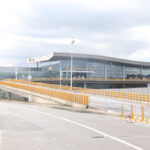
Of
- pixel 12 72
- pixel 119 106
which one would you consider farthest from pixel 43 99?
pixel 12 72

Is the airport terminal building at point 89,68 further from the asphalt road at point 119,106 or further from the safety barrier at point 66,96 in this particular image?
the asphalt road at point 119,106

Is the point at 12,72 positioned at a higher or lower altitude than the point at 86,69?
lower

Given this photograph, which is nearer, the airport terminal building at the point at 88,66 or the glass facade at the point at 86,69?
the airport terminal building at the point at 88,66

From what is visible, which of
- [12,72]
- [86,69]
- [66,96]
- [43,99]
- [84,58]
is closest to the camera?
[66,96]

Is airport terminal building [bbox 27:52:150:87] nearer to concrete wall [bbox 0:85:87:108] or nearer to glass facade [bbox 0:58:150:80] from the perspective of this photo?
glass facade [bbox 0:58:150:80]

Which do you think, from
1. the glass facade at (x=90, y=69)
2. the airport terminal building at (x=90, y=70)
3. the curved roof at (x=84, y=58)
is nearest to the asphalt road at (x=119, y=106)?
the airport terminal building at (x=90, y=70)

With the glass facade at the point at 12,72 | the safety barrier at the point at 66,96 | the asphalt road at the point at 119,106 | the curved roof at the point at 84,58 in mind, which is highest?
the curved roof at the point at 84,58

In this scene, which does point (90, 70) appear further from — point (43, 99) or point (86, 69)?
point (43, 99)

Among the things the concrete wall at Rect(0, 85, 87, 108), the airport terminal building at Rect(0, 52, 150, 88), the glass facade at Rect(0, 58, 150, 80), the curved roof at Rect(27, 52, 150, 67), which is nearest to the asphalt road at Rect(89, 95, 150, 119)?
the concrete wall at Rect(0, 85, 87, 108)

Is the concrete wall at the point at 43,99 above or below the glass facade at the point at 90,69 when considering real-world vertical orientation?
below

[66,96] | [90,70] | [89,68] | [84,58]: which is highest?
[84,58]

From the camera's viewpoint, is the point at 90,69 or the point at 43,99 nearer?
the point at 43,99

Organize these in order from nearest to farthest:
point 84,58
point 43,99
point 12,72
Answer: point 43,99, point 84,58, point 12,72

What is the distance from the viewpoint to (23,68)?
113m
